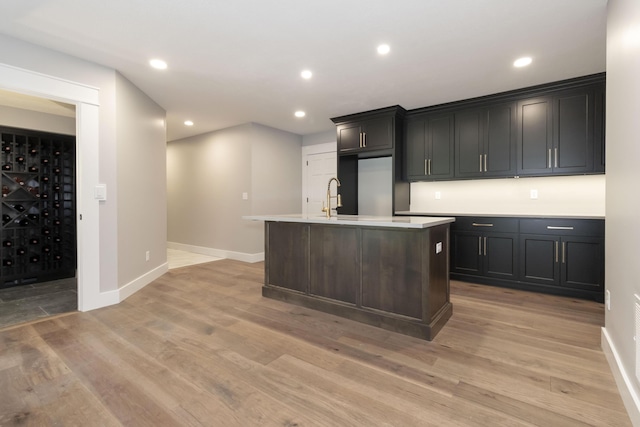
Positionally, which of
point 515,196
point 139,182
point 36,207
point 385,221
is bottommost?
point 385,221

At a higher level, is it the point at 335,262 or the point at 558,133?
the point at 558,133

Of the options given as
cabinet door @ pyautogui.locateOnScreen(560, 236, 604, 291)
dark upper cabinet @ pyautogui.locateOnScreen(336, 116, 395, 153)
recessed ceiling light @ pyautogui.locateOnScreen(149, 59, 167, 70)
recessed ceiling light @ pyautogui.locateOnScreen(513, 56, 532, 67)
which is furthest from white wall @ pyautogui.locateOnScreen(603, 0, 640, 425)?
recessed ceiling light @ pyautogui.locateOnScreen(149, 59, 167, 70)

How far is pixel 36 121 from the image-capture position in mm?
4152

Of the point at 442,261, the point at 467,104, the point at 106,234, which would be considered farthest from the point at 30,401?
the point at 467,104

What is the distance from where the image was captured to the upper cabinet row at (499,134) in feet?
11.3

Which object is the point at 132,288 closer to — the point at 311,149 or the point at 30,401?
the point at 30,401

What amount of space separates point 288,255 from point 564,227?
3151mm

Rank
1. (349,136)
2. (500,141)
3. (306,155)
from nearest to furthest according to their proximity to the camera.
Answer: (500,141)
(349,136)
(306,155)

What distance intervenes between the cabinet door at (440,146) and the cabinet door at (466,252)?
3.06ft

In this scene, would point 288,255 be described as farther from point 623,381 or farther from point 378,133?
point 623,381

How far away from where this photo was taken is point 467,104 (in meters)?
4.16

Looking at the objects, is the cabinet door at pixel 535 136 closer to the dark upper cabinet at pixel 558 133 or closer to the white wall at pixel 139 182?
the dark upper cabinet at pixel 558 133

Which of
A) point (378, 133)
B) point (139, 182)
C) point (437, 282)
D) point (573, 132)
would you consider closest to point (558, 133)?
point (573, 132)

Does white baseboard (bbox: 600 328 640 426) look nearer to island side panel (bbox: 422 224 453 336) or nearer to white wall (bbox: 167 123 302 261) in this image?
island side panel (bbox: 422 224 453 336)
